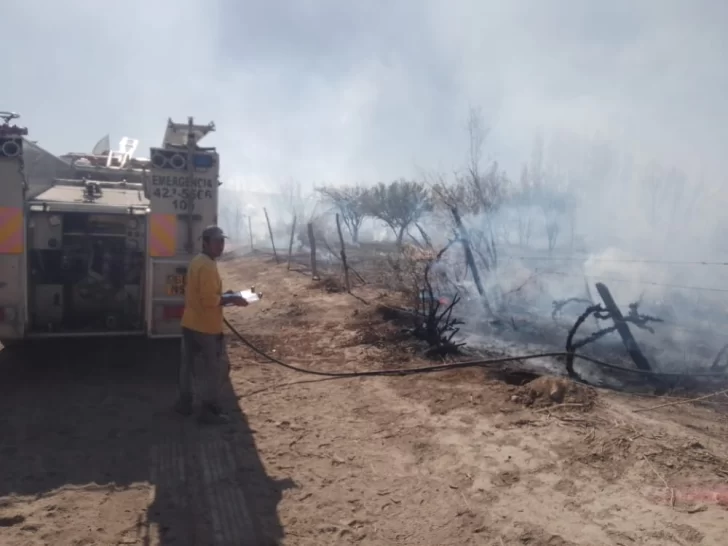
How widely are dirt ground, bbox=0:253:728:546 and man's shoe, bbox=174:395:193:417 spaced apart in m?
0.15

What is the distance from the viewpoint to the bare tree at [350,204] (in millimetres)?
45312

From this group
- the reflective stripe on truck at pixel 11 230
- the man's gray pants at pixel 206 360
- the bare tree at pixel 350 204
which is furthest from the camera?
the bare tree at pixel 350 204

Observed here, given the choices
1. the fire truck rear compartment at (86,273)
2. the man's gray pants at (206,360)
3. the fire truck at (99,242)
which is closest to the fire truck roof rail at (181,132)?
the fire truck at (99,242)

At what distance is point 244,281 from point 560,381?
15.2 metres

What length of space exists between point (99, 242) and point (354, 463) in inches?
184

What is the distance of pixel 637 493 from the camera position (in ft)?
13.2

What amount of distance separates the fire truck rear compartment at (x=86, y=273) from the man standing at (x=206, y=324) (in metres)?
1.63

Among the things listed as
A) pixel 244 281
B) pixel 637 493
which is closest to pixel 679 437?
pixel 637 493

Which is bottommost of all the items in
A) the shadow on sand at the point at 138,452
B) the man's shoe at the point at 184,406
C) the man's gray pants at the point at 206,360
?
the shadow on sand at the point at 138,452

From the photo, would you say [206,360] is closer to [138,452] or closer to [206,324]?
[206,324]

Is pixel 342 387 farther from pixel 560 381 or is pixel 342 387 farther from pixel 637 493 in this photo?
pixel 637 493

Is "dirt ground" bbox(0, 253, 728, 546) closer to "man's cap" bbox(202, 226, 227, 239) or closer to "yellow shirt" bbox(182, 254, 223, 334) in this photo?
"yellow shirt" bbox(182, 254, 223, 334)

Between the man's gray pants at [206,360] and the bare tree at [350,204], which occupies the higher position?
the bare tree at [350,204]

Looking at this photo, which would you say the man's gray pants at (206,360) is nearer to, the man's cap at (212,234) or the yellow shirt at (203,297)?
the yellow shirt at (203,297)
